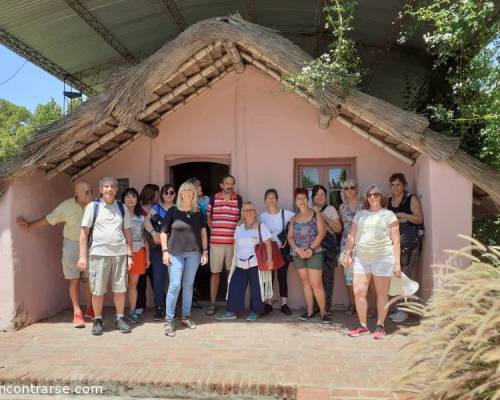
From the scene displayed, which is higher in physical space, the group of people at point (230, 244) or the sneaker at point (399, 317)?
the group of people at point (230, 244)

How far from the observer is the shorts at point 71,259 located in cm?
573

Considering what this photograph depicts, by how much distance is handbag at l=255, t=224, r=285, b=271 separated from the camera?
584cm

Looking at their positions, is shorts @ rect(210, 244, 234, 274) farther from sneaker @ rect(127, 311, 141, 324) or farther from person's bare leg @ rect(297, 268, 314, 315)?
sneaker @ rect(127, 311, 141, 324)

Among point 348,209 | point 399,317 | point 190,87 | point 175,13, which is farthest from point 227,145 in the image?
point 175,13

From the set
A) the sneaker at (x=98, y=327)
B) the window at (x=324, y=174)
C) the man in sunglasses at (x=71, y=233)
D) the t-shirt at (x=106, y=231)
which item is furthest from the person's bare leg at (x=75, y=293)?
the window at (x=324, y=174)

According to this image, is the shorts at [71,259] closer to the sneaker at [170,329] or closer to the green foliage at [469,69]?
the sneaker at [170,329]

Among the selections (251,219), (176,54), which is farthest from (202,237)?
(176,54)

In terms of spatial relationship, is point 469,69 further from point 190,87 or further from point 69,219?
point 69,219

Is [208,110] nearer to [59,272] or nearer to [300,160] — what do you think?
[300,160]

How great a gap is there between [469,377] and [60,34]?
30.0 feet

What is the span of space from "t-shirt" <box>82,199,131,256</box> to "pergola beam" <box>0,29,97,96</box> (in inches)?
206

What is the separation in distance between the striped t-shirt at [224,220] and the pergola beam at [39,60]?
222 inches

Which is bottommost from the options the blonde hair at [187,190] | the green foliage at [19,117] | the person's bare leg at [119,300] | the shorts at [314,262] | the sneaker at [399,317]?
the sneaker at [399,317]

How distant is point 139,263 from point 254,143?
2.34 metres
